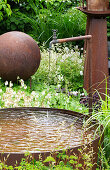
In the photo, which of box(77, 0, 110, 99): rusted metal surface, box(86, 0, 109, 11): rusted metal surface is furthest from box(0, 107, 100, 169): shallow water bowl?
box(86, 0, 109, 11): rusted metal surface

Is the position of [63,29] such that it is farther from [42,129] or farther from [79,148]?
[79,148]

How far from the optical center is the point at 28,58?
5.84m

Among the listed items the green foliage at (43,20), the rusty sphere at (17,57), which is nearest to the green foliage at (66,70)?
the rusty sphere at (17,57)

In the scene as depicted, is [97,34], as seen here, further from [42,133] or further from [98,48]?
[42,133]

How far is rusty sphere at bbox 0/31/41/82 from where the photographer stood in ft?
18.9

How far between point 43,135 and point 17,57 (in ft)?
9.84

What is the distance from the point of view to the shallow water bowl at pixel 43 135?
8.25 feet

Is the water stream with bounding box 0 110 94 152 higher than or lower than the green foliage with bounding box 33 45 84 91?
lower

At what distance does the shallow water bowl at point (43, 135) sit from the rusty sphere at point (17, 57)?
226 cm

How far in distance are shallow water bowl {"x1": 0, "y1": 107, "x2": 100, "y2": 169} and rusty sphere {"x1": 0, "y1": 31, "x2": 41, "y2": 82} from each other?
2259 mm

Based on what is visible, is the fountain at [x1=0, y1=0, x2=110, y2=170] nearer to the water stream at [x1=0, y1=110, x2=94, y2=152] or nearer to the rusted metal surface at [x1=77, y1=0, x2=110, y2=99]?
the water stream at [x1=0, y1=110, x2=94, y2=152]

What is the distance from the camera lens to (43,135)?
9.74ft

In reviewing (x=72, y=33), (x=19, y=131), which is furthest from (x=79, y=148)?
(x=72, y=33)

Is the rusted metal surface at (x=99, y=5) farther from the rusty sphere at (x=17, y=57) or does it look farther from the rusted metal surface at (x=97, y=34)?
the rusty sphere at (x=17, y=57)
